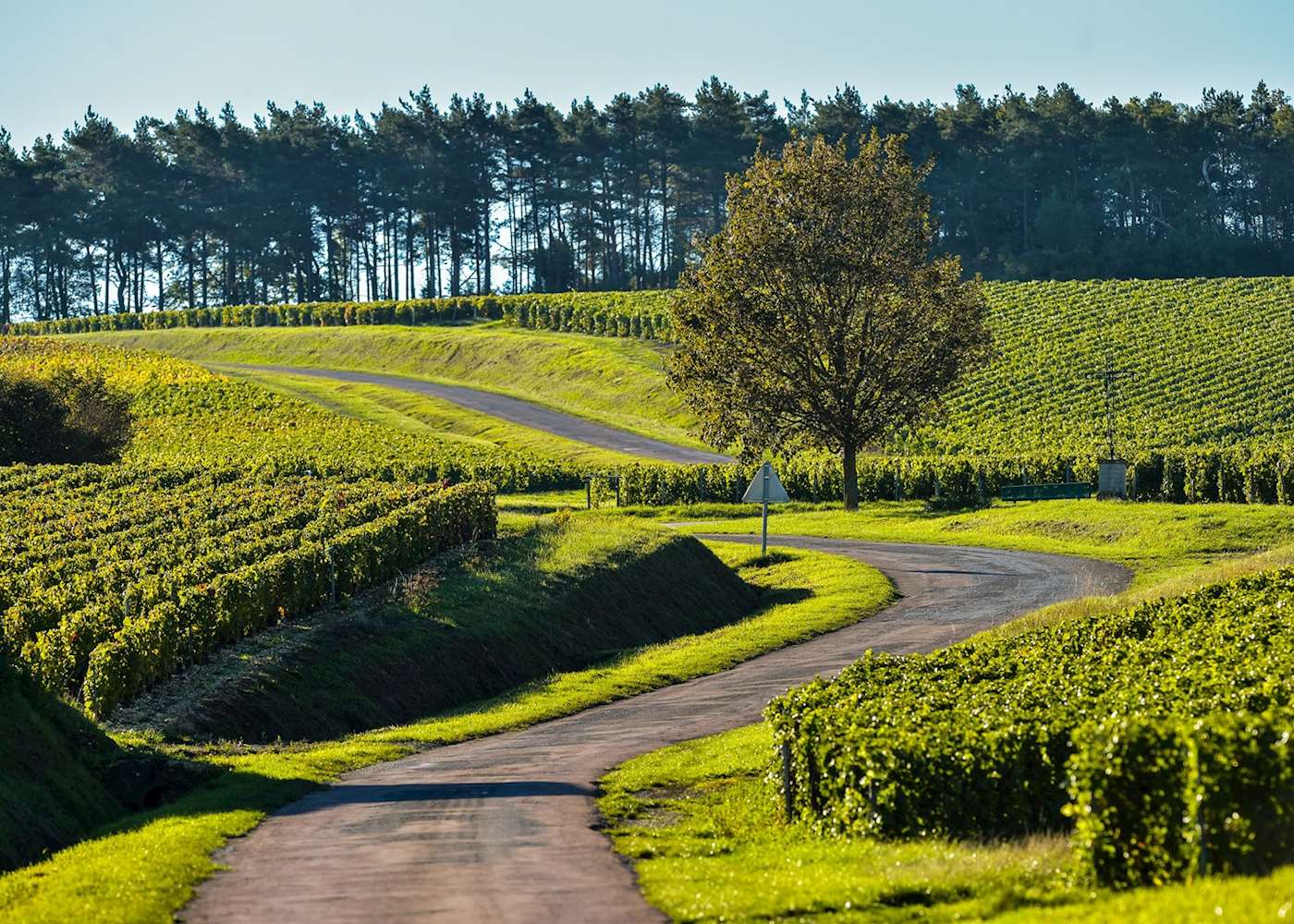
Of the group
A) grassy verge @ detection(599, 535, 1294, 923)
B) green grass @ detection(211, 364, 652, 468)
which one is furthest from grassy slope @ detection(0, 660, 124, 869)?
green grass @ detection(211, 364, 652, 468)

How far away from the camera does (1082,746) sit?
1302cm

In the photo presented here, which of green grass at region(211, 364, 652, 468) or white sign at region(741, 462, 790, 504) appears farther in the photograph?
green grass at region(211, 364, 652, 468)

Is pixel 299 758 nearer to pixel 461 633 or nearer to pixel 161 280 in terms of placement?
pixel 461 633

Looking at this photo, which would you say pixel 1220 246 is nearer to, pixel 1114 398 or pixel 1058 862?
pixel 1114 398

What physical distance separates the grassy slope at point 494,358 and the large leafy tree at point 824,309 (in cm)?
2738

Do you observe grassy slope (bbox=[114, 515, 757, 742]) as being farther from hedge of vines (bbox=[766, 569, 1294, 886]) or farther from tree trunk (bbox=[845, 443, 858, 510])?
tree trunk (bbox=[845, 443, 858, 510])

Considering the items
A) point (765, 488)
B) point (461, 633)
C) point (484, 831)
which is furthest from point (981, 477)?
point (484, 831)

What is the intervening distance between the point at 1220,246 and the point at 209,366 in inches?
3445

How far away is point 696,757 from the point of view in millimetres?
22734

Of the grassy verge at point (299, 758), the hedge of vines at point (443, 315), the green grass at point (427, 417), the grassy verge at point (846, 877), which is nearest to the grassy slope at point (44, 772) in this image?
the grassy verge at point (299, 758)

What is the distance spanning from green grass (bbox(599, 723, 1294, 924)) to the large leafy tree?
41.1 meters

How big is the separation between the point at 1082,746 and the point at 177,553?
2603cm

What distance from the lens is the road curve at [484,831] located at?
13711 millimetres

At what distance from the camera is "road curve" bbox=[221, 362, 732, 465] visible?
84062 mm
